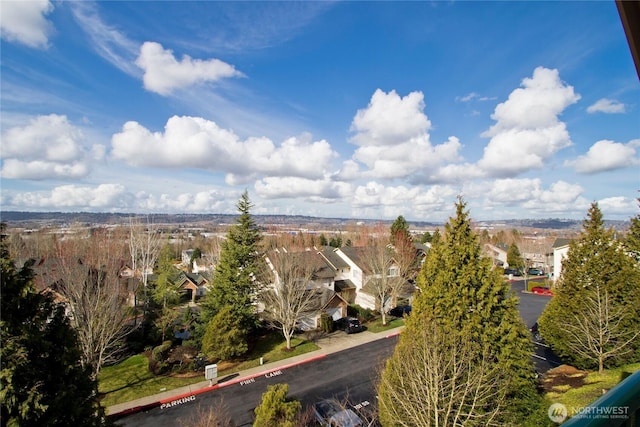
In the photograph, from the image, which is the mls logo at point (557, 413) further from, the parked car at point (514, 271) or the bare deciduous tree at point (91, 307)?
the parked car at point (514, 271)

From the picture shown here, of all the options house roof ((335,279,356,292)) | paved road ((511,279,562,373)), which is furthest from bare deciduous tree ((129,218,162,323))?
paved road ((511,279,562,373))

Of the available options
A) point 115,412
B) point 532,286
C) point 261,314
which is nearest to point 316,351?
point 261,314

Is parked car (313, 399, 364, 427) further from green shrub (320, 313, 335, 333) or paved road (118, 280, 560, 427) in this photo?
green shrub (320, 313, 335, 333)

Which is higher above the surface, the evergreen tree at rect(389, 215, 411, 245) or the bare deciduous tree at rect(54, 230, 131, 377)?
the evergreen tree at rect(389, 215, 411, 245)

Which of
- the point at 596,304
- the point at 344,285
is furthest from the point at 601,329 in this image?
the point at 344,285

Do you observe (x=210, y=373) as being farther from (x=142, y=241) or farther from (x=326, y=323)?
(x=142, y=241)

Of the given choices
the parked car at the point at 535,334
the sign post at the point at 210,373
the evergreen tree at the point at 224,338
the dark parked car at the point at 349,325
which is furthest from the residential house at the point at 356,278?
the sign post at the point at 210,373
